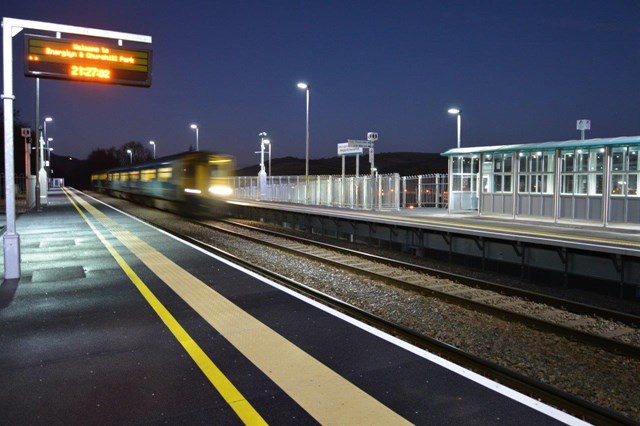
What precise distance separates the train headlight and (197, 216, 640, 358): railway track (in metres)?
13.3

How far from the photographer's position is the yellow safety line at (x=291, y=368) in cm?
438

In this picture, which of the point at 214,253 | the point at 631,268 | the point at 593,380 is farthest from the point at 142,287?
the point at 631,268

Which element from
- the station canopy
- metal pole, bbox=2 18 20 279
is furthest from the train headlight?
metal pole, bbox=2 18 20 279

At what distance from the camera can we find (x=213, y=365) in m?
5.46

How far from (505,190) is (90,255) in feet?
48.8

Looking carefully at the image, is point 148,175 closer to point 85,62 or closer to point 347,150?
point 347,150

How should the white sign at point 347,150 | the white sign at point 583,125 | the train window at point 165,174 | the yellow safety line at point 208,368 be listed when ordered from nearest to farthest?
the yellow safety line at point 208,368
the white sign at point 583,125
the train window at point 165,174
the white sign at point 347,150

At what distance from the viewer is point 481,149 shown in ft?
67.0

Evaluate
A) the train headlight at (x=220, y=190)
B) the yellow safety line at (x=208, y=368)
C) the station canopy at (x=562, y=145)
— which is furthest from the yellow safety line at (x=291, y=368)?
the train headlight at (x=220, y=190)

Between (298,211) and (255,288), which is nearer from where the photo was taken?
(255,288)

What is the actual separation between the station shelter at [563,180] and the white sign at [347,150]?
867 centimetres

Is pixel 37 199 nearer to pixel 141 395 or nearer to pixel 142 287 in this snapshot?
pixel 142 287

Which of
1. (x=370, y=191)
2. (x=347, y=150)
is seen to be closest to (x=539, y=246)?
(x=370, y=191)

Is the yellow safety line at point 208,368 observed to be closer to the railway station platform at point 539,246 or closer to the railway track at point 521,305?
the railway track at point 521,305
